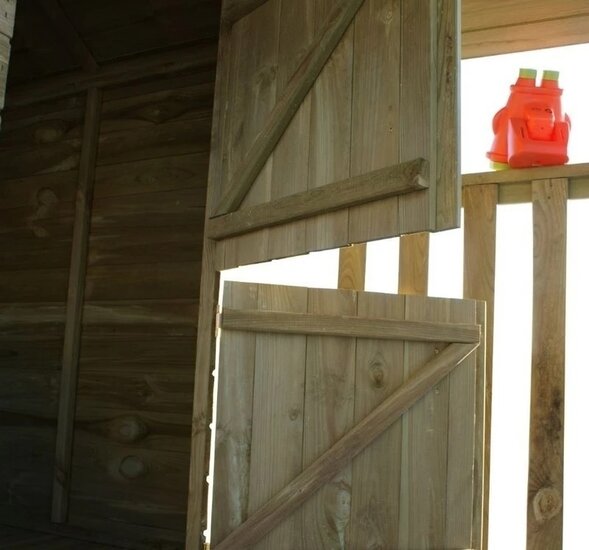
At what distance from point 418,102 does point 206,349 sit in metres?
1.30

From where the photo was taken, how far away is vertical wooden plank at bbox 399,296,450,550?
3.25 metres

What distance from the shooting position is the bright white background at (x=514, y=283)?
3.45m

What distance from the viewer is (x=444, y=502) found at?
329 centimetres

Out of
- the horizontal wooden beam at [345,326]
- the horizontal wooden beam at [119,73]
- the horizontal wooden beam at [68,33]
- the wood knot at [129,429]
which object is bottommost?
the wood knot at [129,429]

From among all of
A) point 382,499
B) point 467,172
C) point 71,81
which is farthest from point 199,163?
point 382,499

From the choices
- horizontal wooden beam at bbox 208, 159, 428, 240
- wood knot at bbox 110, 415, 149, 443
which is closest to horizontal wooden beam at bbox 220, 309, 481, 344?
horizontal wooden beam at bbox 208, 159, 428, 240

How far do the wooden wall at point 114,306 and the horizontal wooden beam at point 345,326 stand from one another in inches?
47.6

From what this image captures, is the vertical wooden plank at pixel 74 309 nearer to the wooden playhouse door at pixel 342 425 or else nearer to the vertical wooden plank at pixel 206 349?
the vertical wooden plank at pixel 206 349

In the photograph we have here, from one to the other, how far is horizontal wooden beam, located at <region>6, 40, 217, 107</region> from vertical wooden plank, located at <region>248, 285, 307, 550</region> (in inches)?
71.4

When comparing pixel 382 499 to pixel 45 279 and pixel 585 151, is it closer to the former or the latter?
pixel 585 151

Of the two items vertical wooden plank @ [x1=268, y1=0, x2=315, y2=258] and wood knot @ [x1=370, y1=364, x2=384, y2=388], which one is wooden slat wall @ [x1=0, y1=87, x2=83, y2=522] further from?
wood knot @ [x1=370, y1=364, x2=384, y2=388]

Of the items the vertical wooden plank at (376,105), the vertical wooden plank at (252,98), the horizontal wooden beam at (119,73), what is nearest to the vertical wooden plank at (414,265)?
the vertical wooden plank at (252,98)

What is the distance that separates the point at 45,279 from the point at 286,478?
234 cm

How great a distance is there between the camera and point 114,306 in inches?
180
